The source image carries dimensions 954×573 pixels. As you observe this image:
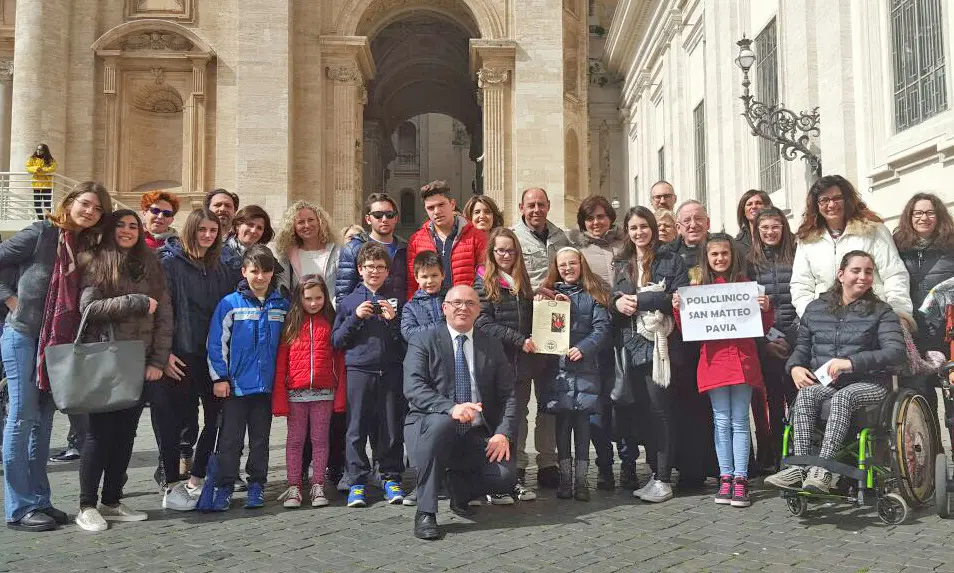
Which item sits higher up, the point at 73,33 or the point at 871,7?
the point at 73,33

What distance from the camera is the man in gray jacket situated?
6684 millimetres

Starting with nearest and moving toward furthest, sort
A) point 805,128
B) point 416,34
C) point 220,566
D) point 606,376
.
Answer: point 220,566 → point 606,376 → point 805,128 → point 416,34

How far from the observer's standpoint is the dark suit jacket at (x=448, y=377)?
222 inches

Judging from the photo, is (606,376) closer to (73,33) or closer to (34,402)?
(34,402)

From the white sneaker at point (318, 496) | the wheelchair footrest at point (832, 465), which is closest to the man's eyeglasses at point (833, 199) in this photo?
the wheelchair footrest at point (832, 465)

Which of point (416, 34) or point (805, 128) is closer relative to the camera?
point (805, 128)

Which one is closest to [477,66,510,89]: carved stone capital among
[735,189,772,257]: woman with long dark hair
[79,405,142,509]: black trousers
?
[735,189,772,257]: woman with long dark hair

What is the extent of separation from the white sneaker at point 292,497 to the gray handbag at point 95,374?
1374 millimetres

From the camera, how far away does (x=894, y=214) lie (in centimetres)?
1211

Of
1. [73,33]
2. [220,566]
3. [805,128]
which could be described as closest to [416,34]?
[73,33]

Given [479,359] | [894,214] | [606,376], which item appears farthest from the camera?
[894,214]

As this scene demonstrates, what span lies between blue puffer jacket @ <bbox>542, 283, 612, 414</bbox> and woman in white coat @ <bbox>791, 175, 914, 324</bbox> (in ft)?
5.12

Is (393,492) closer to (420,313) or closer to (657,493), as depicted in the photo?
(420,313)

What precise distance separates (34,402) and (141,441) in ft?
13.3
